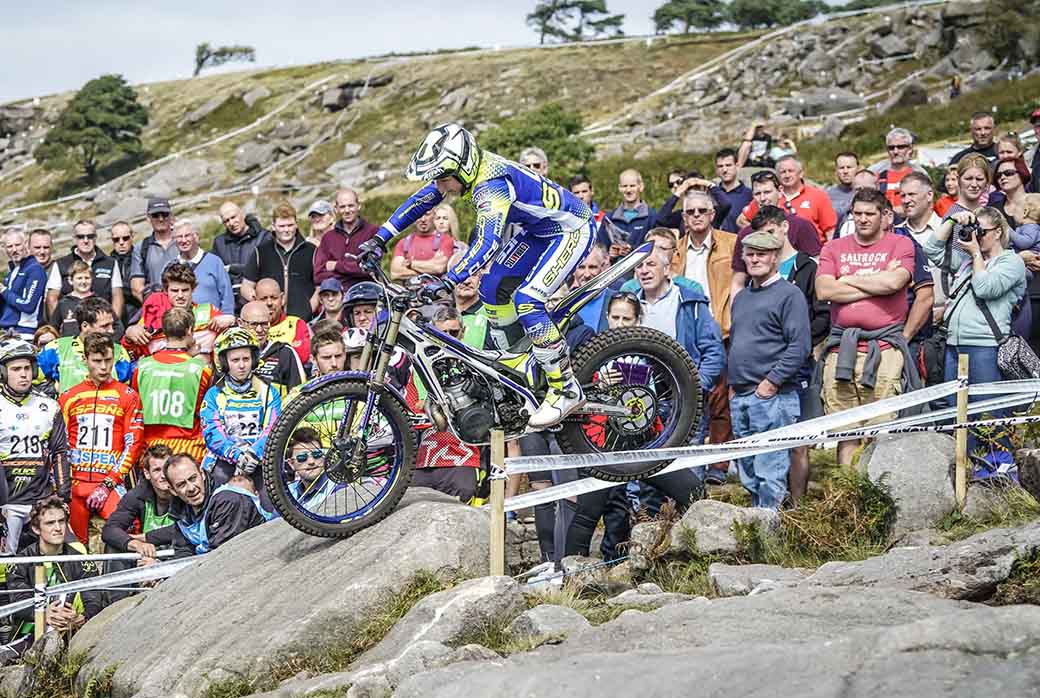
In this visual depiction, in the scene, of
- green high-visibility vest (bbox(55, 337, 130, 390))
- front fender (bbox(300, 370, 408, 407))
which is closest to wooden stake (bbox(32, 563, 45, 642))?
green high-visibility vest (bbox(55, 337, 130, 390))

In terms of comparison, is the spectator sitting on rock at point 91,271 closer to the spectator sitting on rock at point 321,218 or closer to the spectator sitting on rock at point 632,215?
the spectator sitting on rock at point 321,218

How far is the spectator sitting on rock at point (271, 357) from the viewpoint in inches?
422

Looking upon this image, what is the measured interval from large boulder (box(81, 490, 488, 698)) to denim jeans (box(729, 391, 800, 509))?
2599 millimetres

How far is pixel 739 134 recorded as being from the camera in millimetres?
44938

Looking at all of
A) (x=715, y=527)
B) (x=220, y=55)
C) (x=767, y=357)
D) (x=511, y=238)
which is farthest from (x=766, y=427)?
(x=220, y=55)

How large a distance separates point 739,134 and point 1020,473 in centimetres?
3801

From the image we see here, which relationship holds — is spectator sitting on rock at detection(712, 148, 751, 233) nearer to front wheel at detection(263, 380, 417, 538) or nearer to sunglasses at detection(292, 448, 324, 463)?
front wheel at detection(263, 380, 417, 538)

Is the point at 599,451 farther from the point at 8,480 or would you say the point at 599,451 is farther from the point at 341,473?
the point at 8,480

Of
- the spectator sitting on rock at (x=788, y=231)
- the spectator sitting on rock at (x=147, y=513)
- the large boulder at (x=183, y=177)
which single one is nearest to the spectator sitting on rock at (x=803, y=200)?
the spectator sitting on rock at (x=788, y=231)

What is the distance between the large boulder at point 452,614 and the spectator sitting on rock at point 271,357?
4.09m

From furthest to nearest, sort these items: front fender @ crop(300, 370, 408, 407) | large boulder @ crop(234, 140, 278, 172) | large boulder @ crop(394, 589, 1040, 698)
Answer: large boulder @ crop(234, 140, 278, 172) → front fender @ crop(300, 370, 408, 407) → large boulder @ crop(394, 589, 1040, 698)

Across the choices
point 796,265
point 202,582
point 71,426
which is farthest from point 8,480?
point 796,265

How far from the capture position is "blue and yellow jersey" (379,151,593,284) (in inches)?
293

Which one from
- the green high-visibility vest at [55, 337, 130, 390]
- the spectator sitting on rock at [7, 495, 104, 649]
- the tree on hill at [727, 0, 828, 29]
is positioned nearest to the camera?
the spectator sitting on rock at [7, 495, 104, 649]
